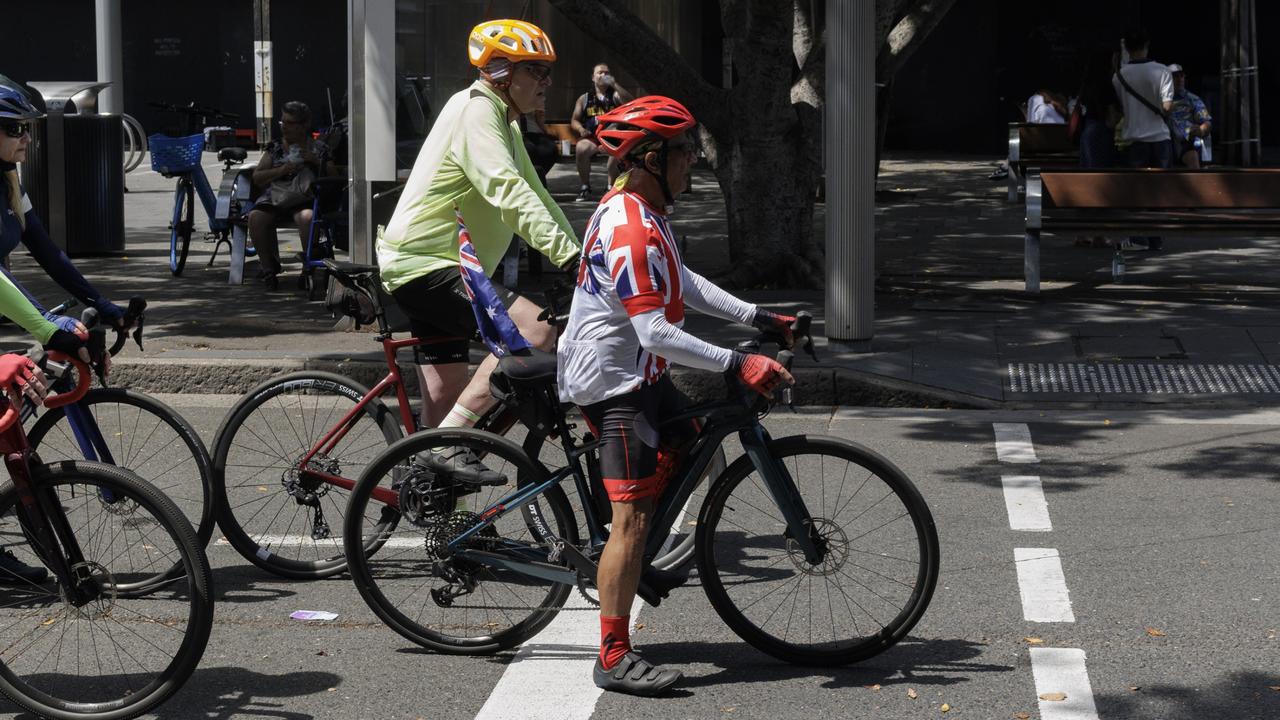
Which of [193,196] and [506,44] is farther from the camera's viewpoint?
[193,196]

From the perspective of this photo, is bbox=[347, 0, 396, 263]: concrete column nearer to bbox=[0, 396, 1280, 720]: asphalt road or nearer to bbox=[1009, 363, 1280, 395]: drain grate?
bbox=[1009, 363, 1280, 395]: drain grate

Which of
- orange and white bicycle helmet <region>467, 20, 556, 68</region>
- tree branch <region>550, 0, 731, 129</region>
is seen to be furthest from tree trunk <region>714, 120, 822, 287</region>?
orange and white bicycle helmet <region>467, 20, 556, 68</region>

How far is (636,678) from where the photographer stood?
4805mm

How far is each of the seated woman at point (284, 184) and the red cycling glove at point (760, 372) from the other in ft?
28.9

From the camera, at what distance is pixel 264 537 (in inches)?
243

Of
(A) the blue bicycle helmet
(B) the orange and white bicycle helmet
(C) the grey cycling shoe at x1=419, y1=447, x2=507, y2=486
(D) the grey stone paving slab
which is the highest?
(B) the orange and white bicycle helmet

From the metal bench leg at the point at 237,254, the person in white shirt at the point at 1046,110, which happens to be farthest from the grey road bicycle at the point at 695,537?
the person in white shirt at the point at 1046,110

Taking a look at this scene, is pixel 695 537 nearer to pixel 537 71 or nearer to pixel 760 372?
pixel 760 372

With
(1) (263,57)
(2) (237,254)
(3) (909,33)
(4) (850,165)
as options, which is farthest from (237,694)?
(1) (263,57)

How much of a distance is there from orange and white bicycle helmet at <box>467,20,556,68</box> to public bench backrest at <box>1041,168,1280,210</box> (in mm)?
7659

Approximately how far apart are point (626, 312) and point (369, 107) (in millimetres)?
6853

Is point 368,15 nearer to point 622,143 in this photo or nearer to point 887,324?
point 887,324

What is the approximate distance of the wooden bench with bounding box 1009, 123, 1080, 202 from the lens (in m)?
18.9

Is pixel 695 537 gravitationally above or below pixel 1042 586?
above
